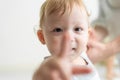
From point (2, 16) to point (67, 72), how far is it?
1.09m

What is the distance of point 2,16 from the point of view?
1.43m

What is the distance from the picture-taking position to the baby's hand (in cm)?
38

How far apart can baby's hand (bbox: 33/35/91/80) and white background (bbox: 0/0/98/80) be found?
3.31ft

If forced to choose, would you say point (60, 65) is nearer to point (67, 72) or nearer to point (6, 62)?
point (67, 72)

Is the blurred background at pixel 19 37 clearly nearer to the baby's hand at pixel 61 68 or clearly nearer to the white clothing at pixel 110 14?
the white clothing at pixel 110 14

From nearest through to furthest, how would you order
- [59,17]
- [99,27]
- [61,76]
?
[61,76], [59,17], [99,27]

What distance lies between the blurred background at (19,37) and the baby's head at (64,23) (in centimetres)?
82

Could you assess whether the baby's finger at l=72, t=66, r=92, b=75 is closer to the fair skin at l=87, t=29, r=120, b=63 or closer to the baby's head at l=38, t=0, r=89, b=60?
the baby's head at l=38, t=0, r=89, b=60

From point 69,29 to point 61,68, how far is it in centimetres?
16

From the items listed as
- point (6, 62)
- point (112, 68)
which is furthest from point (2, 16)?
point (112, 68)

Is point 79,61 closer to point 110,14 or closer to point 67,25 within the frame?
point 67,25

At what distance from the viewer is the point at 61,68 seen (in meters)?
0.38

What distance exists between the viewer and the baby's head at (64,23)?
1.77ft

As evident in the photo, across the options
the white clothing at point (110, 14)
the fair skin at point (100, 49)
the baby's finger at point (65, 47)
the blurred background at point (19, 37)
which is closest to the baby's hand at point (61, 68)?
the baby's finger at point (65, 47)
